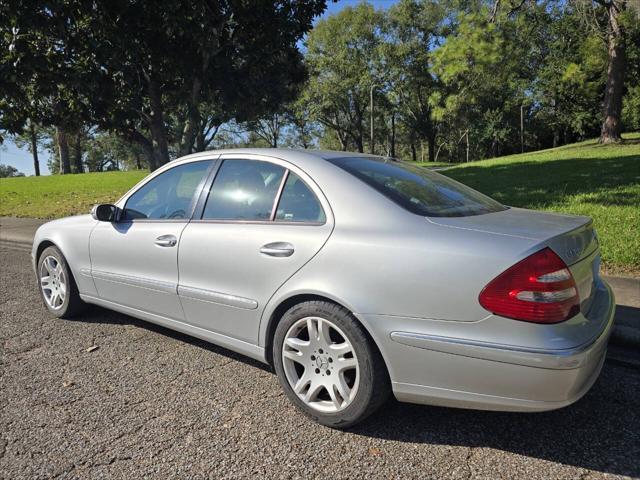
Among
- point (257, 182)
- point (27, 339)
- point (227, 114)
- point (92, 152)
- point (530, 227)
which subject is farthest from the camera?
point (92, 152)

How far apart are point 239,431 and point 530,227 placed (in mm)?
1853

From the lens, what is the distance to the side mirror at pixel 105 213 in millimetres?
3865

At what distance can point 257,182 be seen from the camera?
3.18 meters

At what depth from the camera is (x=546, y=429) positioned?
2.59 meters

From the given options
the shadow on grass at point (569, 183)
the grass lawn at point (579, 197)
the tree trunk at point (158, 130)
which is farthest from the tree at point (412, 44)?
the tree trunk at point (158, 130)

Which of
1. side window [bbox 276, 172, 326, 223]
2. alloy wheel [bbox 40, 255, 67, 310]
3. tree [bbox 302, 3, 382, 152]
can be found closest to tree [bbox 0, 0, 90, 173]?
alloy wheel [bbox 40, 255, 67, 310]

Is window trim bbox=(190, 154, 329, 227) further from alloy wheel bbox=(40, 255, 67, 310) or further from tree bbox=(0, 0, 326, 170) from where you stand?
tree bbox=(0, 0, 326, 170)

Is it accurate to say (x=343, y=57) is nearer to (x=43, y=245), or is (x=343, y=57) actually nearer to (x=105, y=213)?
(x=43, y=245)

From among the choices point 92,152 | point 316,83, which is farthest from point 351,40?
point 92,152

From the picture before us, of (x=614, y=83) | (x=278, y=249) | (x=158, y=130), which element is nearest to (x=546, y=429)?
(x=278, y=249)

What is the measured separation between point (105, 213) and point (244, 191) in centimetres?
138

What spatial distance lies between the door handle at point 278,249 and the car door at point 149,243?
84 cm

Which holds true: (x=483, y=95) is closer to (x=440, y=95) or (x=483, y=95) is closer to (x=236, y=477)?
(x=440, y=95)

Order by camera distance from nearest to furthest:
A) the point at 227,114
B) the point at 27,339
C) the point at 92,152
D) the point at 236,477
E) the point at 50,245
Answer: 1. the point at 236,477
2. the point at 27,339
3. the point at 50,245
4. the point at 227,114
5. the point at 92,152
